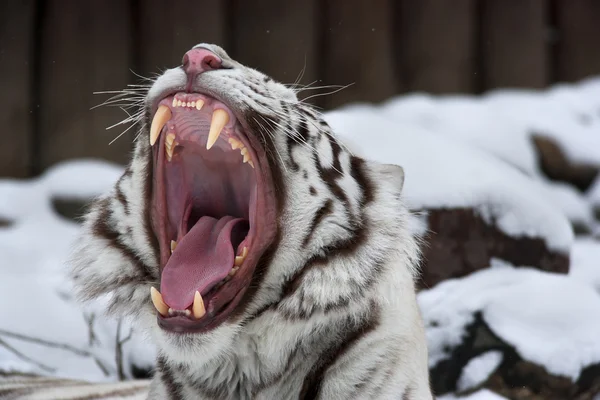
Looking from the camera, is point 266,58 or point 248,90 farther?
point 266,58

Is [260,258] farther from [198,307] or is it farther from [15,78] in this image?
[15,78]

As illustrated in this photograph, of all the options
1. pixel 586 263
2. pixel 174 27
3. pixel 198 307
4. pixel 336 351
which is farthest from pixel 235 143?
pixel 586 263

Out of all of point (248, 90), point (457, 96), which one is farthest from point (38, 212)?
point (248, 90)

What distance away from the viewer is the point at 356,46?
3.66 meters

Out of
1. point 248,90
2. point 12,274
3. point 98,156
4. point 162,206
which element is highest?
point 248,90

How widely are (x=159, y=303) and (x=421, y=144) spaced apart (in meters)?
1.57

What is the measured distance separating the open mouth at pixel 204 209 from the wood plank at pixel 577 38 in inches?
A: 103

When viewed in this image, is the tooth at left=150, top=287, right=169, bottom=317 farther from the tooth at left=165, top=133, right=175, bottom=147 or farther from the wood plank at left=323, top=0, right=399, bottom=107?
the wood plank at left=323, top=0, right=399, bottom=107

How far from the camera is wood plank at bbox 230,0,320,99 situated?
11.7 feet

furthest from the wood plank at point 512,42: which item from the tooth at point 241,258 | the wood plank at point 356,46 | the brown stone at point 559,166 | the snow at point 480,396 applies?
the tooth at point 241,258

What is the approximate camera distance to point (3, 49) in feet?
11.2

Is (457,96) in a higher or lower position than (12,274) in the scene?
higher

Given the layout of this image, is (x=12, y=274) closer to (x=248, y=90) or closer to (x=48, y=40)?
(x=48, y=40)

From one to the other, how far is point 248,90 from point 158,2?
1.99 metres
